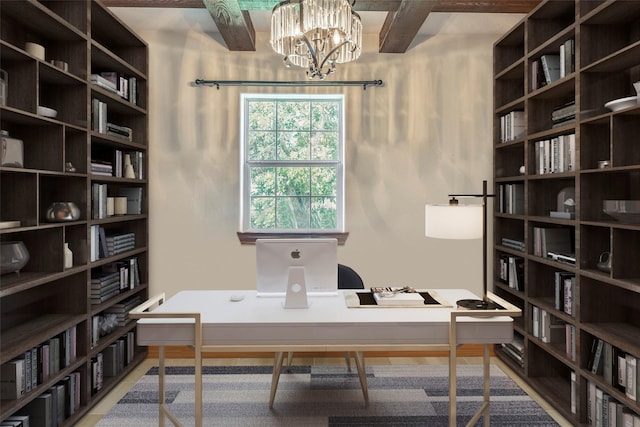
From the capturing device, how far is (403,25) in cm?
308

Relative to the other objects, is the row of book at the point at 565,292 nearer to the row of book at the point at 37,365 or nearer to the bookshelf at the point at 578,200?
the bookshelf at the point at 578,200

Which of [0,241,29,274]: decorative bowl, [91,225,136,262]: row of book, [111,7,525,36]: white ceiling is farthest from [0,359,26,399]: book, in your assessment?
[111,7,525,36]: white ceiling

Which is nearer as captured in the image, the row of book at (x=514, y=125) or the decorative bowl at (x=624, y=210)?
the decorative bowl at (x=624, y=210)

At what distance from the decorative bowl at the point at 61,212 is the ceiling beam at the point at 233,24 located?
1565mm

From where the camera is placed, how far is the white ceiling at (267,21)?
3.31m

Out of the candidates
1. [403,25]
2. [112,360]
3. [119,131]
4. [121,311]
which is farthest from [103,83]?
[403,25]

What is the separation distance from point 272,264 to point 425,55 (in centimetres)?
247

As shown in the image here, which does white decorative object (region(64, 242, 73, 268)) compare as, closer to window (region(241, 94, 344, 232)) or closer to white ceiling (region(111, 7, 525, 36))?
window (region(241, 94, 344, 232))

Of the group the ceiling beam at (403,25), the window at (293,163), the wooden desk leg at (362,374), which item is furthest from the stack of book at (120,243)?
the ceiling beam at (403,25)

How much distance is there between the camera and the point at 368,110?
3682 mm

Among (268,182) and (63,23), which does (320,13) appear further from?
(268,182)

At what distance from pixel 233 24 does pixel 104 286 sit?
6.86 feet

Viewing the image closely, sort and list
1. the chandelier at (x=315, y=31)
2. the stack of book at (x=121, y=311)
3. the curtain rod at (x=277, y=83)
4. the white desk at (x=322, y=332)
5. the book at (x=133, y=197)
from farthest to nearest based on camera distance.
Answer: the curtain rod at (x=277, y=83) → the book at (x=133, y=197) → the stack of book at (x=121, y=311) → the white desk at (x=322, y=332) → the chandelier at (x=315, y=31)

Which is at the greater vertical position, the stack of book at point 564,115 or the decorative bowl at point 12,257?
the stack of book at point 564,115
